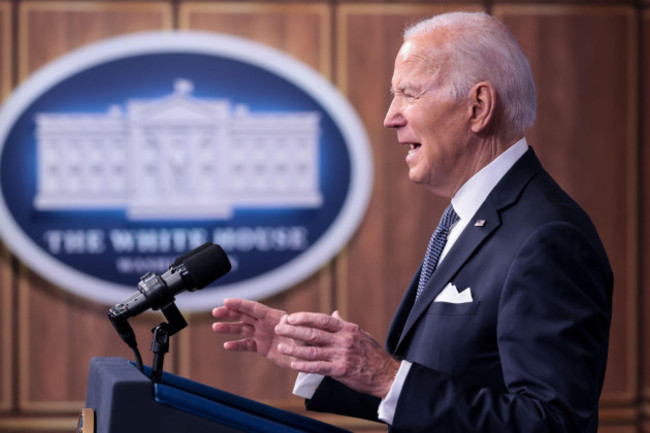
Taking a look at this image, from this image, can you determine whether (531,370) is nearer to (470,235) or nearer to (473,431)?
(473,431)

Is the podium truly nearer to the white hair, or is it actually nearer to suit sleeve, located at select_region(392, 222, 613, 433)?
suit sleeve, located at select_region(392, 222, 613, 433)

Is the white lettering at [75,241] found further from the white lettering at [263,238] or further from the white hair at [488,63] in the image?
the white hair at [488,63]

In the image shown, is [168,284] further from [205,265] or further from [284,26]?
[284,26]

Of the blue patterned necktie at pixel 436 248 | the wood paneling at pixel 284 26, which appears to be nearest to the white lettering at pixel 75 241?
the wood paneling at pixel 284 26

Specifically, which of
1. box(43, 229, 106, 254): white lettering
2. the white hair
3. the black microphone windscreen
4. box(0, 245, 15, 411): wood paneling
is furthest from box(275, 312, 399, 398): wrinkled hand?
box(0, 245, 15, 411): wood paneling

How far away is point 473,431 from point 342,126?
2713mm

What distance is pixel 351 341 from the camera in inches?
46.0

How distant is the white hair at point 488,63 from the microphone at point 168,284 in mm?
557

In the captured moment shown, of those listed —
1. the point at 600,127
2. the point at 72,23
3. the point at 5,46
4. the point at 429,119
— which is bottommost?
the point at 429,119

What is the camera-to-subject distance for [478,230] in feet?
4.62

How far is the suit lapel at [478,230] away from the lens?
1396 mm

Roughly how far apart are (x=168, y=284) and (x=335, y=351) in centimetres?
27

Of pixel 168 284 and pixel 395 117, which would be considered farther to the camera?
pixel 395 117

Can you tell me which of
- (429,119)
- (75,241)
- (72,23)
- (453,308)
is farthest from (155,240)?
(453,308)
